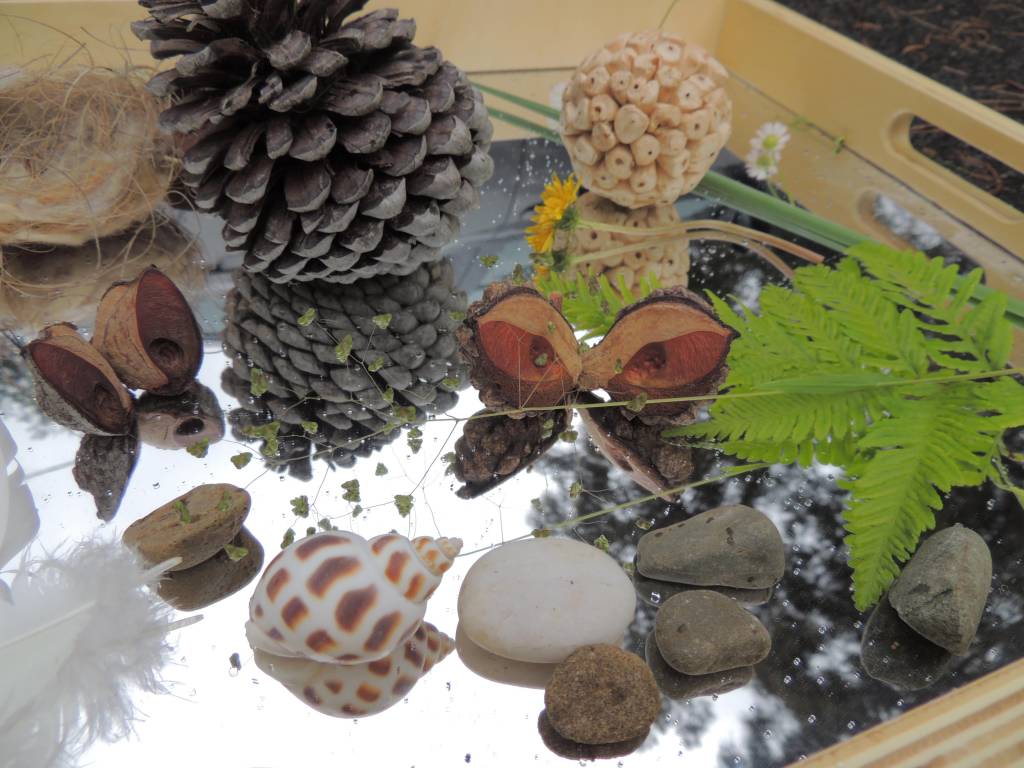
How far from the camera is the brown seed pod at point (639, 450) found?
0.63m

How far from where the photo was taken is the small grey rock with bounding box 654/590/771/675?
0.52 m

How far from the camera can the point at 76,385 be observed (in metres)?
0.62

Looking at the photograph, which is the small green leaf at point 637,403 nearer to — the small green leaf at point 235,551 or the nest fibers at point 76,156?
the small green leaf at point 235,551

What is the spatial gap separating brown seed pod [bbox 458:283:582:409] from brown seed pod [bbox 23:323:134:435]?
0.85 ft

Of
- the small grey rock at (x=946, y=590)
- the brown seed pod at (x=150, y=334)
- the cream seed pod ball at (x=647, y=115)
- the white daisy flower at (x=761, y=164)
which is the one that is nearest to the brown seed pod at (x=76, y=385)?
the brown seed pod at (x=150, y=334)

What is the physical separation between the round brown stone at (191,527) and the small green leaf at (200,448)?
0.04 metres

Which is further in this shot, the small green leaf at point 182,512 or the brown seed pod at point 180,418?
the brown seed pod at point 180,418

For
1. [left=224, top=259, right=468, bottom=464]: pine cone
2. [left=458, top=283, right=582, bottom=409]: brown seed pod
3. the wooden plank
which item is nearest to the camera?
the wooden plank

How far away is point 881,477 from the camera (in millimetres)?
561

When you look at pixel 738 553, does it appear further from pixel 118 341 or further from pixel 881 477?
pixel 118 341

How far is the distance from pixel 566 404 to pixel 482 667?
0.21 meters

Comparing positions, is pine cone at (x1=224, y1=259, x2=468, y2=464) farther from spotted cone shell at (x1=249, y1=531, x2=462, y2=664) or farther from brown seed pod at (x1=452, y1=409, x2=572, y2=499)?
spotted cone shell at (x1=249, y1=531, x2=462, y2=664)

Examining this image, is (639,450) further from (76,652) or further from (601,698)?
(76,652)

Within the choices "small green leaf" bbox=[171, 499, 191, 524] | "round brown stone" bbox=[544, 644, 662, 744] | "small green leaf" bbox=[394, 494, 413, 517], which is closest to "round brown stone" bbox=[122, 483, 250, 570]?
"small green leaf" bbox=[171, 499, 191, 524]
